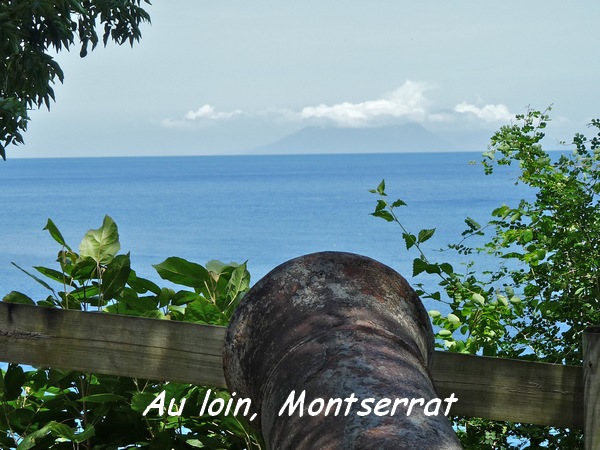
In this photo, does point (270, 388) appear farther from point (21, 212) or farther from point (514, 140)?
point (21, 212)

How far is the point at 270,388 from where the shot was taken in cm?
209

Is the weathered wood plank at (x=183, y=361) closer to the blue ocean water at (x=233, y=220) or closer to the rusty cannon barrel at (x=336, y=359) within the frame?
the rusty cannon barrel at (x=336, y=359)

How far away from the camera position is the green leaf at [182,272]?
3799 millimetres

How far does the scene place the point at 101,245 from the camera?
12.4 ft

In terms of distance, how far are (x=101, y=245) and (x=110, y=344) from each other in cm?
78

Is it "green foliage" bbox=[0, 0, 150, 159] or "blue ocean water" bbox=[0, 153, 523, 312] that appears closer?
"green foliage" bbox=[0, 0, 150, 159]

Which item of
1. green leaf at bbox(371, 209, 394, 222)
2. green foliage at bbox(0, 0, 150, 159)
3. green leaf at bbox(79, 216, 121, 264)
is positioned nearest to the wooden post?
green leaf at bbox(371, 209, 394, 222)

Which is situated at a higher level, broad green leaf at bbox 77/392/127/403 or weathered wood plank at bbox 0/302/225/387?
weathered wood plank at bbox 0/302/225/387

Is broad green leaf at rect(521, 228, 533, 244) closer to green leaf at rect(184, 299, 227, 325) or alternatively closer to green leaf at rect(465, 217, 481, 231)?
green leaf at rect(465, 217, 481, 231)

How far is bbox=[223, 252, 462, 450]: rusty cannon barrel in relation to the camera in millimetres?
1726

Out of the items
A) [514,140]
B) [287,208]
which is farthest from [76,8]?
[287,208]

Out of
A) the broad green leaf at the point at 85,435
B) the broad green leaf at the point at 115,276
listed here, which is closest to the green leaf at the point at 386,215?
the broad green leaf at the point at 115,276

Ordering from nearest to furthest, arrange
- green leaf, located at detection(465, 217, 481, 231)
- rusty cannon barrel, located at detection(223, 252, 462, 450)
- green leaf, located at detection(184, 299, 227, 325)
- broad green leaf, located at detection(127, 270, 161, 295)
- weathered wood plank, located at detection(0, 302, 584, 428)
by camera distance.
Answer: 1. rusty cannon barrel, located at detection(223, 252, 462, 450)
2. weathered wood plank, located at detection(0, 302, 584, 428)
3. green leaf, located at detection(184, 299, 227, 325)
4. broad green leaf, located at detection(127, 270, 161, 295)
5. green leaf, located at detection(465, 217, 481, 231)

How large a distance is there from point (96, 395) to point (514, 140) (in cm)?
252
